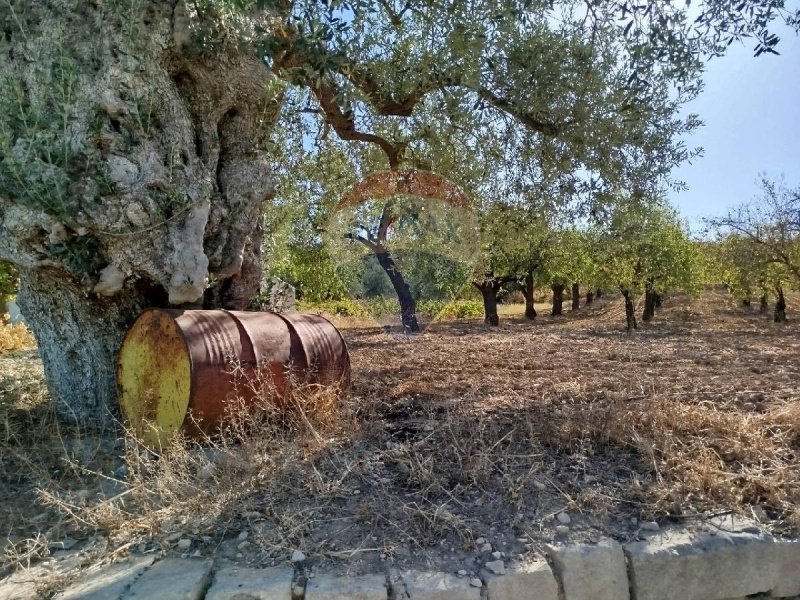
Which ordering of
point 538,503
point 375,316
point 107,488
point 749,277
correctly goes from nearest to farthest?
point 538,503, point 107,488, point 375,316, point 749,277

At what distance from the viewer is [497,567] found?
2348 millimetres

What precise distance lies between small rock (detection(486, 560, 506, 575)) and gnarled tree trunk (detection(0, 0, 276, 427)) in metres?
2.75

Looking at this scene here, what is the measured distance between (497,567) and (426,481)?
0.67m

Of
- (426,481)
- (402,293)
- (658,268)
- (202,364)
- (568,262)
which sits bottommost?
(426,481)

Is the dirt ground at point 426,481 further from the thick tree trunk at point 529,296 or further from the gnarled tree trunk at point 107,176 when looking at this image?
the thick tree trunk at point 529,296

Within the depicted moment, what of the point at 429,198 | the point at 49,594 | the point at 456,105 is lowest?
the point at 49,594

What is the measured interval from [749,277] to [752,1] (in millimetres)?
16800

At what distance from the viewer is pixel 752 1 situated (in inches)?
170

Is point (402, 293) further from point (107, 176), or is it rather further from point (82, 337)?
point (107, 176)

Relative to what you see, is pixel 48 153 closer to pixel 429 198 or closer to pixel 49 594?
pixel 49 594

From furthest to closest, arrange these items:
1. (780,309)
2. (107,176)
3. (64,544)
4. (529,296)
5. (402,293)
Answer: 1. (529,296)
2. (780,309)
3. (402,293)
4. (107,176)
5. (64,544)

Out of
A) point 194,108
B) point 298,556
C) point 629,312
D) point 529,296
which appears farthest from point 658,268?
point 298,556

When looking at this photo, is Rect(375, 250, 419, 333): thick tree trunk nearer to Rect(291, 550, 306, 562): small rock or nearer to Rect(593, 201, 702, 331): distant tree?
Rect(291, 550, 306, 562): small rock

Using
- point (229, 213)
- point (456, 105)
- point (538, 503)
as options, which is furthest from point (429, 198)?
point (538, 503)
